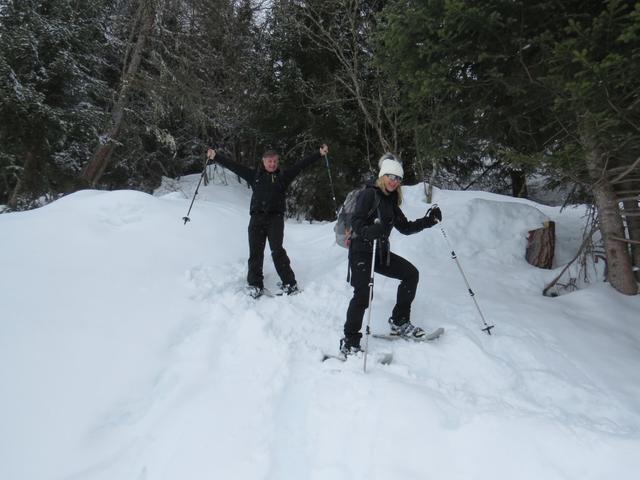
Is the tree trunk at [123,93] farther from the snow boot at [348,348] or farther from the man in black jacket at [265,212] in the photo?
the snow boot at [348,348]

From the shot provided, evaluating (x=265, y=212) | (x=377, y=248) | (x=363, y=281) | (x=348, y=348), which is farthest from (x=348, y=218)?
(x=265, y=212)

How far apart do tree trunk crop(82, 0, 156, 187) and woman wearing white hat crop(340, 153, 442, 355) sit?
35.7 feet

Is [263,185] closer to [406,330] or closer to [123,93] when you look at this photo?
[406,330]

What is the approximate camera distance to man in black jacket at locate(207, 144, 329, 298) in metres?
6.04

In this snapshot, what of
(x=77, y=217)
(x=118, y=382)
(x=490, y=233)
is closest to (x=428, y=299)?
(x=490, y=233)

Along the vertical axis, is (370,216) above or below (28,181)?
above

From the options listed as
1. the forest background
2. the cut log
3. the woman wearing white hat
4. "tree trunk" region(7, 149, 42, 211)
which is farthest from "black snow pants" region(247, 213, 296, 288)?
"tree trunk" region(7, 149, 42, 211)

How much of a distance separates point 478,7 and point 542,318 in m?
3.90

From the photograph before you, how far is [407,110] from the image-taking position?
709 cm

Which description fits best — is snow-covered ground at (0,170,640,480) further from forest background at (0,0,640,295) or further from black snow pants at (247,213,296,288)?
forest background at (0,0,640,295)

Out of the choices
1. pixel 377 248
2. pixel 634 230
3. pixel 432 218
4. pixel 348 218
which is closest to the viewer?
pixel 377 248

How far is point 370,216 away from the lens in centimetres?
457

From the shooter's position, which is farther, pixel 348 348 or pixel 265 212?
pixel 265 212

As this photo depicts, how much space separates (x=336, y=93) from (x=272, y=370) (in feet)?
38.6
